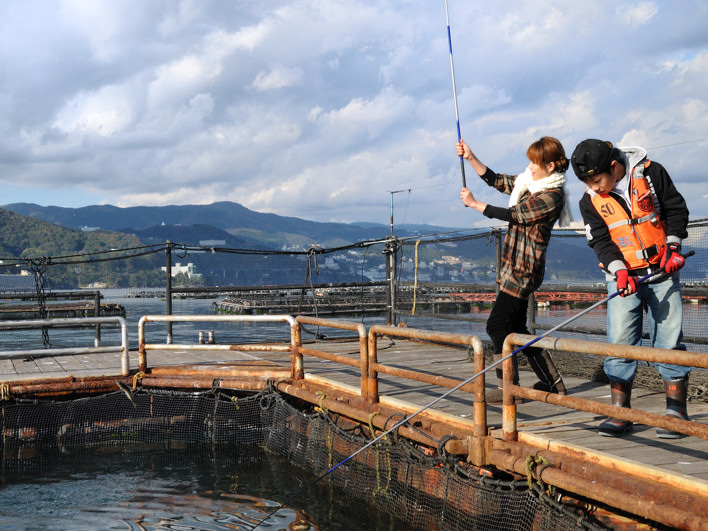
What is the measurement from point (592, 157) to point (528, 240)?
3.96ft

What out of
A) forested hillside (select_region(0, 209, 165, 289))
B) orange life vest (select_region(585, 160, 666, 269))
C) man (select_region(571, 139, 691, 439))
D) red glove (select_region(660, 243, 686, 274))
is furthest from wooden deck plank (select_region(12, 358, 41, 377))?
forested hillside (select_region(0, 209, 165, 289))

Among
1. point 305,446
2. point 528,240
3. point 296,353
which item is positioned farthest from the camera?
point 296,353

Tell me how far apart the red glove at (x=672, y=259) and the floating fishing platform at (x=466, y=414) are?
0.79 metres

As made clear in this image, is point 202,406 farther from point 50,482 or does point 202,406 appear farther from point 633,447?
point 633,447

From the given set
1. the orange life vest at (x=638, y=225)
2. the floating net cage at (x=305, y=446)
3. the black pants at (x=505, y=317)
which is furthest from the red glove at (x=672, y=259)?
the floating net cage at (x=305, y=446)

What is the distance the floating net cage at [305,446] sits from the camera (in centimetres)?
441

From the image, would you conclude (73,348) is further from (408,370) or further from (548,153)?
(548,153)

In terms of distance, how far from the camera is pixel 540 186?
5277 millimetres

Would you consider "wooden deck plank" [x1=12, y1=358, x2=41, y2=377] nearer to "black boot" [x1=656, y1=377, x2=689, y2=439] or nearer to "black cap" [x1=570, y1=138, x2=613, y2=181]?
"black cap" [x1=570, y1=138, x2=613, y2=181]

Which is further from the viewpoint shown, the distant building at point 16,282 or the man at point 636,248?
the distant building at point 16,282

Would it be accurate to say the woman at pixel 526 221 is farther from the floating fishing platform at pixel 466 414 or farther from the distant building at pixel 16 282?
the distant building at pixel 16 282

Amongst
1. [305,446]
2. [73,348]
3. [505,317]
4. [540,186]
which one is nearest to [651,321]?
[505,317]

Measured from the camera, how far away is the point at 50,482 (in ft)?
22.6

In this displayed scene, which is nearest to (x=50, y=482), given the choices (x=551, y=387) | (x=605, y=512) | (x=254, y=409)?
(x=254, y=409)
